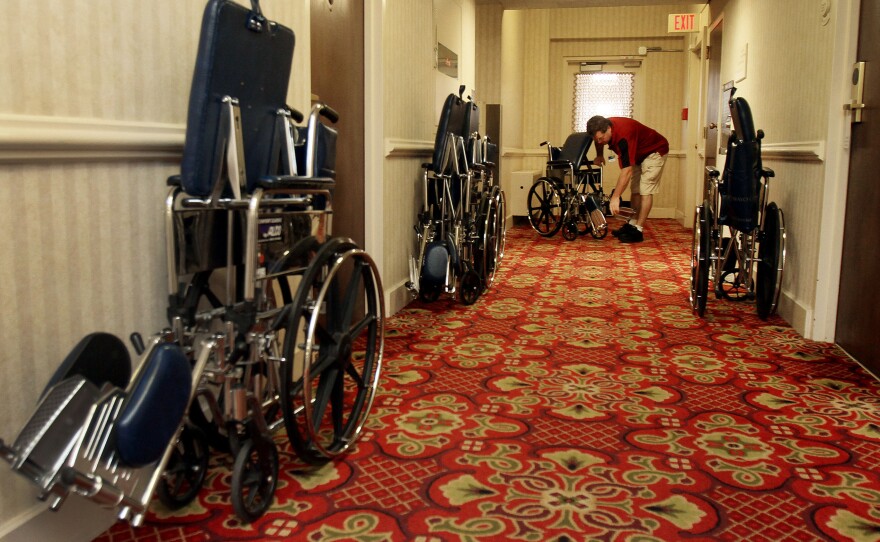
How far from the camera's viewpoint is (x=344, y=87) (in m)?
3.80

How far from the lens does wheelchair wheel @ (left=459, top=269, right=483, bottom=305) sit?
463 centimetres

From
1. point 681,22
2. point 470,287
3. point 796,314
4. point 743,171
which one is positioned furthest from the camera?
point 681,22

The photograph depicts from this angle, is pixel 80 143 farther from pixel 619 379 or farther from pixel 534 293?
pixel 534 293

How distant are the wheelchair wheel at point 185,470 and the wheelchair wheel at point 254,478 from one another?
0.41 ft

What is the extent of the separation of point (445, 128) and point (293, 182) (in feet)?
7.91

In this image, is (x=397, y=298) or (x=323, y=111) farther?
(x=397, y=298)

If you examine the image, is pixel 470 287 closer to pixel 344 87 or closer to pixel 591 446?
pixel 344 87

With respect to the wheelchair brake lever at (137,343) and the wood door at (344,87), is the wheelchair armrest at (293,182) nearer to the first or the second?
the wheelchair brake lever at (137,343)

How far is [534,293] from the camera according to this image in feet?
17.0

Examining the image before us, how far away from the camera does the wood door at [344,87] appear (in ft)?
11.4

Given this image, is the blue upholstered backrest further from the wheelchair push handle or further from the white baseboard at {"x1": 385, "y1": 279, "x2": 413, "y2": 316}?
the wheelchair push handle

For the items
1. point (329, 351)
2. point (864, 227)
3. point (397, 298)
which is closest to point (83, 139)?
point (329, 351)

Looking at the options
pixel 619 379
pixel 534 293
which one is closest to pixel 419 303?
pixel 534 293

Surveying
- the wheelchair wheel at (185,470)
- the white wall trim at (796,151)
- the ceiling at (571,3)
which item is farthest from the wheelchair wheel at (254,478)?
the ceiling at (571,3)
